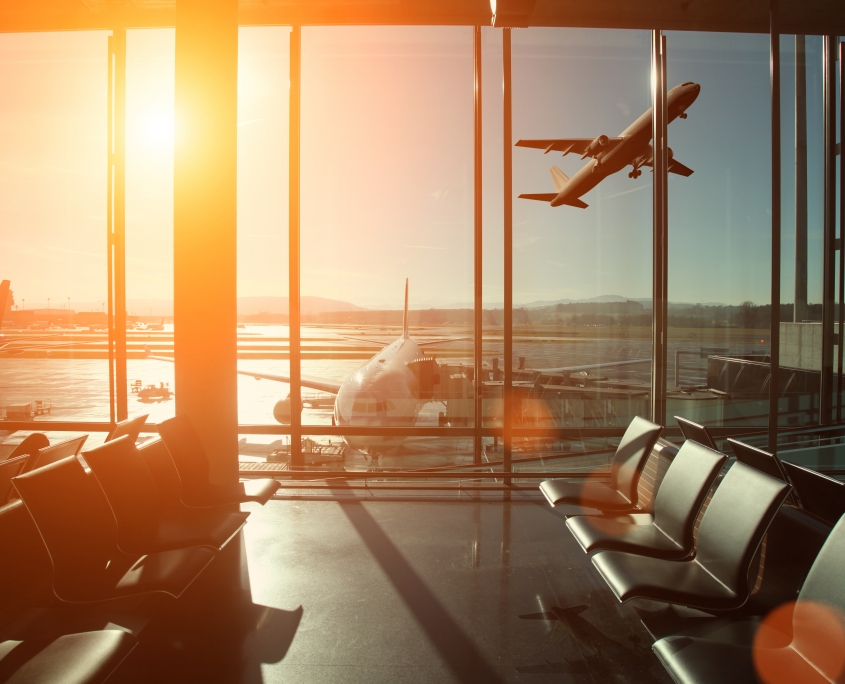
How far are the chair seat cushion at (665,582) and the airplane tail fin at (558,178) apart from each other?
1169cm

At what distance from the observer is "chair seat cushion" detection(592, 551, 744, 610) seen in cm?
168

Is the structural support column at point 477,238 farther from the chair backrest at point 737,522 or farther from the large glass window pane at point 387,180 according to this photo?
the chair backrest at point 737,522

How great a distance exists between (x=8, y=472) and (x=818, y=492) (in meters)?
3.22

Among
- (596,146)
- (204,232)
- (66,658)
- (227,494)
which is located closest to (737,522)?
(66,658)

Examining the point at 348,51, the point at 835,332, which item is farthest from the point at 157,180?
the point at 835,332

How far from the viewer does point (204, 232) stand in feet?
10.8

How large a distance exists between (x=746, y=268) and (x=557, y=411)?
432 cm

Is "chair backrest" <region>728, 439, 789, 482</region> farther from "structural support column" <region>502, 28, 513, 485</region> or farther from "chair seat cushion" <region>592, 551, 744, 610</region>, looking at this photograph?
"structural support column" <region>502, 28, 513, 485</region>

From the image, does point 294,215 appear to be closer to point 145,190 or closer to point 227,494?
point 145,190

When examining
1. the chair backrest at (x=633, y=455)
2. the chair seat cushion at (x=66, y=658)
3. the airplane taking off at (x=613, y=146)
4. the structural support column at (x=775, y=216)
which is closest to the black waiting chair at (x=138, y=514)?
the chair seat cushion at (x=66, y=658)

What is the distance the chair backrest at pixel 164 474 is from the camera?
2.60 metres

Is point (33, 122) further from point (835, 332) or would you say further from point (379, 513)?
point (835, 332)

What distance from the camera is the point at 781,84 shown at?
3494mm

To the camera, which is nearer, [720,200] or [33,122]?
[33,122]
